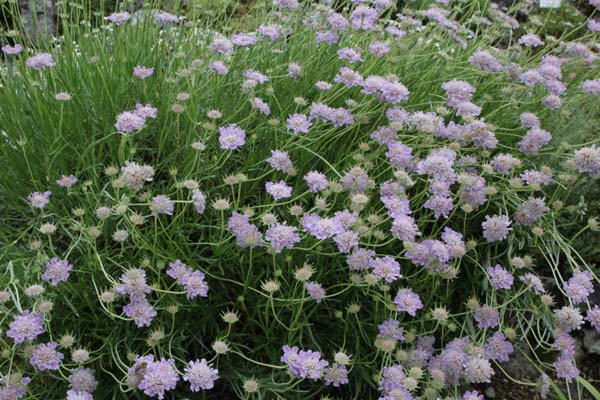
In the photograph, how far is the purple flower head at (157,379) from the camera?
1686 mm

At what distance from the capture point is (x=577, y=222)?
2.80m

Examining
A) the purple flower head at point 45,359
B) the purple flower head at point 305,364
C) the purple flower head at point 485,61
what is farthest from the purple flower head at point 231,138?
the purple flower head at point 485,61

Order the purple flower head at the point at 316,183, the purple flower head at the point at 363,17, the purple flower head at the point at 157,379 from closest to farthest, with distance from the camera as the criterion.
Answer: the purple flower head at the point at 157,379, the purple flower head at the point at 316,183, the purple flower head at the point at 363,17

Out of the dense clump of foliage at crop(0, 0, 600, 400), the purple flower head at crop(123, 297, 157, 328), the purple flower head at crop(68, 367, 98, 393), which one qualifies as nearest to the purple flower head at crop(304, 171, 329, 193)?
the dense clump of foliage at crop(0, 0, 600, 400)

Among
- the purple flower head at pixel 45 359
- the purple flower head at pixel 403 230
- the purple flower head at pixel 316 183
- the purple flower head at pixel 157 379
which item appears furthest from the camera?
the purple flower head at pixel 316 183

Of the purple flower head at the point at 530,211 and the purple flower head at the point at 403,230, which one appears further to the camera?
the purple flower head at the point at 530,211

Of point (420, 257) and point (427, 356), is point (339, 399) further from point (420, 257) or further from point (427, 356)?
point (420, 257)

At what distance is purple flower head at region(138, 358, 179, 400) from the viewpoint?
5.53ft

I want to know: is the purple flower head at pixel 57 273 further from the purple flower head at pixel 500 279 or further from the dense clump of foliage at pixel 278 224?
the purple flower head at pixel 500 279

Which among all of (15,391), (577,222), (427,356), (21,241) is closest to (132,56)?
(21,241)

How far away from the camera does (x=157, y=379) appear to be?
1.69 meters

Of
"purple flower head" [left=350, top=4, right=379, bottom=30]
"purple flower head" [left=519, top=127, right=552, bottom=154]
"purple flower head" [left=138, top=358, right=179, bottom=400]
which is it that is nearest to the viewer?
"purple flower head" [left=138, top=358, right=179, bottom=400]

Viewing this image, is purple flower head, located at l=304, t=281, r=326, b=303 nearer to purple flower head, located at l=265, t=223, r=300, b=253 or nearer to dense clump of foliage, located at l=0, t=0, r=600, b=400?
dense clump of foliage, located at l=0, t=0, r=600, b=400

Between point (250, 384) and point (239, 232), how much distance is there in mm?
485
